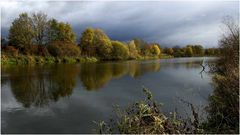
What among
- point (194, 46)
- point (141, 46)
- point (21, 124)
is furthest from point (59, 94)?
point (194, 46)

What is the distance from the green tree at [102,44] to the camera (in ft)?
158

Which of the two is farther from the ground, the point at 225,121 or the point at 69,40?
the point at 69,40

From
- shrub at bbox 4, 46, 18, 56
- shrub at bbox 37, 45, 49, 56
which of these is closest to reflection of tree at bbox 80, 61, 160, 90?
shrub at bbox 4, 46, 18, 56

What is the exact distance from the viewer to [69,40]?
145 ft

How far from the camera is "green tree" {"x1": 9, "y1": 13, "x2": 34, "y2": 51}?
38.7 metres

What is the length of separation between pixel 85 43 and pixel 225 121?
4235 cm

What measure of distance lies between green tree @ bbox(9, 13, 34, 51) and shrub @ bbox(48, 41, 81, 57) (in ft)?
11.3

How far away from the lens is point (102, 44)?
4819 centimetres

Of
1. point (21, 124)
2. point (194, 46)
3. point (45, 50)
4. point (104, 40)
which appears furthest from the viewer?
point (194, 46)

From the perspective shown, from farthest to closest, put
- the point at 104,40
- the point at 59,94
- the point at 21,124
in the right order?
the point at 104,40 → the point at 59,94 → the point at 21,124

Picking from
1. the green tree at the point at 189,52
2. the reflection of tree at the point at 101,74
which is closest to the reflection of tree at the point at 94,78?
the reflection of tree at the point at 101,74

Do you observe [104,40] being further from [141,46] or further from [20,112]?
[20,112]

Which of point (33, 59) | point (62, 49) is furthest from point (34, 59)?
point (62, 49)

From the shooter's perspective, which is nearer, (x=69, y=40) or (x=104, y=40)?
(x=69, y=40)
